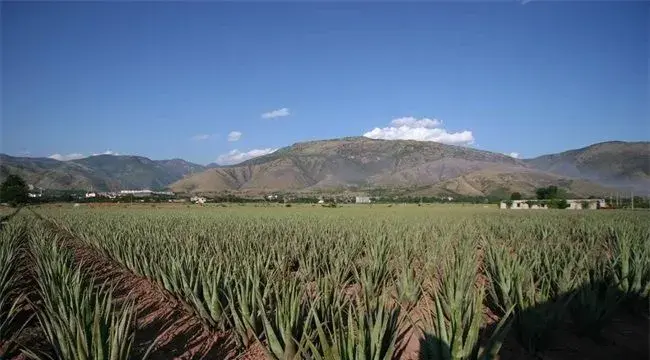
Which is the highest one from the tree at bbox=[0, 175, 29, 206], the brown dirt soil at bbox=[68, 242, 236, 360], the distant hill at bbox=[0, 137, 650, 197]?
the distant hill at bbox=[0, 137, 650, 197]

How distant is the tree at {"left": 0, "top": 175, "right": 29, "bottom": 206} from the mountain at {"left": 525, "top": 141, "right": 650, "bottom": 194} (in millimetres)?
139496

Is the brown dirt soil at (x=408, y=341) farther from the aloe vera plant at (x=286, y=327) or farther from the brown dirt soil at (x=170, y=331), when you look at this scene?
the aloe vera plant at (x=286, y=327)

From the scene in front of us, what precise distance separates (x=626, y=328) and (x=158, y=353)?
16.4 ft

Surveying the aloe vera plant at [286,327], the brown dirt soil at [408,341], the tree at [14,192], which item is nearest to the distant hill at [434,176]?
the tree at [14,192]

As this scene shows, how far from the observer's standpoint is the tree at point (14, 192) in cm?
6425

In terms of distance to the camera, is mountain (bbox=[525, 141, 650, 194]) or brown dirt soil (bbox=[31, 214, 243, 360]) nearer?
brown dirt soil (bbox=[31, 214, 243, 360])

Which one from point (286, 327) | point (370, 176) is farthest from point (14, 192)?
point (370, 176)

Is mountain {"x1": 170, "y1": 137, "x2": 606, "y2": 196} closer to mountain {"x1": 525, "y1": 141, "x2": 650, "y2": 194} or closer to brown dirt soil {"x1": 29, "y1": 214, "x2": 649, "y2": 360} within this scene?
mountain {"x1": 525, "y1": 141, "x2": 650, "y2": 194}

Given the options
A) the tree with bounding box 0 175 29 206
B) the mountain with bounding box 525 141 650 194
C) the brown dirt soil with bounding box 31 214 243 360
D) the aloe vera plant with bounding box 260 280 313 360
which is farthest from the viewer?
the mountain with bounding box 525 141 650 194

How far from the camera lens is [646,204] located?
55.0 meters

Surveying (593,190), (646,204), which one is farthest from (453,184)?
(646,204)

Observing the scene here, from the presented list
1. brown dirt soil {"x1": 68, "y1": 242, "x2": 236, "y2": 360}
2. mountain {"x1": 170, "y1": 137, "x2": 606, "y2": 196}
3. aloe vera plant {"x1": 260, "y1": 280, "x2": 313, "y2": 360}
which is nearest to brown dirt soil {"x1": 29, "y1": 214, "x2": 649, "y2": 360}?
brown dirt soil {"x1": 68, "y1": 242, "x2": 236, "y2": 360}

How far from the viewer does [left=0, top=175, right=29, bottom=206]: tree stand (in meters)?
64.2

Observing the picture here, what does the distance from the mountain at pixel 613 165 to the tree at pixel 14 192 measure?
139 meters
